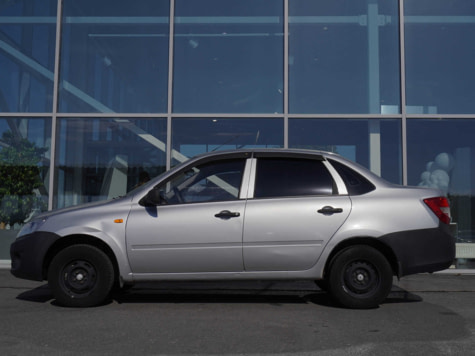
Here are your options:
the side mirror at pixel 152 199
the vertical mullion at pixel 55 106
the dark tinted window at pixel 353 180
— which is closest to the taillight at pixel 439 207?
the dark tinted window at pixel 353 180

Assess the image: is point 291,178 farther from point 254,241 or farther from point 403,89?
Result: point 403,89

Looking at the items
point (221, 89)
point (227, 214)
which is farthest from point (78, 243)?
point (221, 89)

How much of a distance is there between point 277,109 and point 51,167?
4.11m

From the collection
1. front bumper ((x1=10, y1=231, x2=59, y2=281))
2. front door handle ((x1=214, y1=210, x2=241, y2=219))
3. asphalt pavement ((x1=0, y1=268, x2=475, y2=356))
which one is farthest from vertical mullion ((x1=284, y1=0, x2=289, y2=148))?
front bumper ((x1=10, y1=231, x2=59, y2=281))

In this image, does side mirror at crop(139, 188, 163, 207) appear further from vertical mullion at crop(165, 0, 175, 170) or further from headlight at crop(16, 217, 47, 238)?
vertical mullion at crop(165, 0, 175, 170)

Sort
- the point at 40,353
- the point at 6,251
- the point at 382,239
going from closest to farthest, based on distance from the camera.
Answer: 1. the point at 40,353
2. the point at 382,239
3. the point at 6,251

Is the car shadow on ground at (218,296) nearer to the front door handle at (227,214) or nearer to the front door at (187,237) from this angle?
the front door at (187,237)

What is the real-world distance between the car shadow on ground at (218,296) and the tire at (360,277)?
0.88ft

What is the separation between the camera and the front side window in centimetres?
579

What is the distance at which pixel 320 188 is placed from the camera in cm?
580

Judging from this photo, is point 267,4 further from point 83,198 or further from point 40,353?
point 40,353

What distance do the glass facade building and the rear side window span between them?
3865 mm

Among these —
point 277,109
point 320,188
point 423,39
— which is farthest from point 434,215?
point 423,39

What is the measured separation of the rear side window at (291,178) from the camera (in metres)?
5.79
